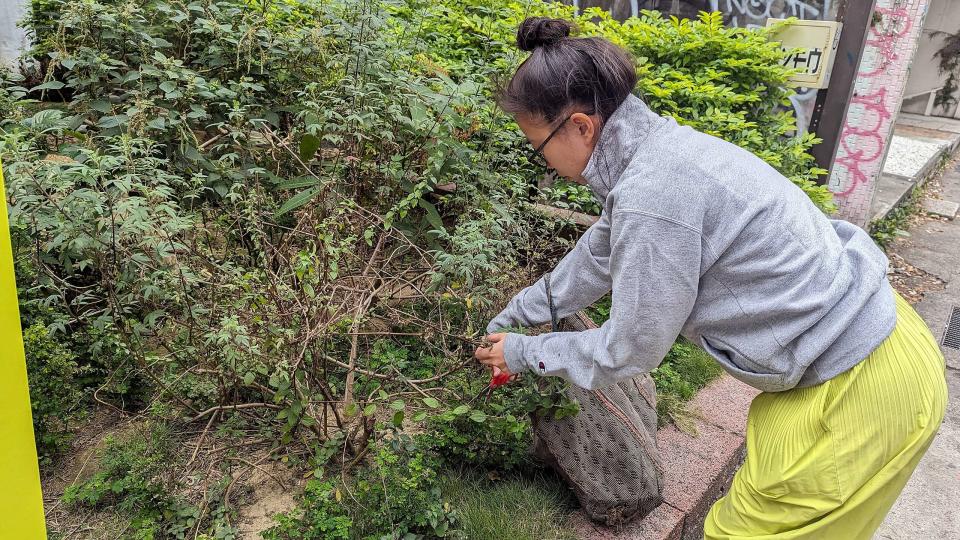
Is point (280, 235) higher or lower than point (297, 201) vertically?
lower

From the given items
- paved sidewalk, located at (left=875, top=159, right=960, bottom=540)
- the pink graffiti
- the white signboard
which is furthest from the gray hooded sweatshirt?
the pink graffiti

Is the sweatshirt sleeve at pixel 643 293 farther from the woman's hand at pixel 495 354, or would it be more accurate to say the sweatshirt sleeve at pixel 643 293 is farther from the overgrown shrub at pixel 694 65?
the overgrown shrub at pixel 694 65

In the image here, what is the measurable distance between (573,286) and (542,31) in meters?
0.75

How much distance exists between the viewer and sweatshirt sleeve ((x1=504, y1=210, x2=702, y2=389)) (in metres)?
1.48

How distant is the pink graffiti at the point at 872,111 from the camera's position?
5227 mm

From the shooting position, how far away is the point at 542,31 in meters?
1.71

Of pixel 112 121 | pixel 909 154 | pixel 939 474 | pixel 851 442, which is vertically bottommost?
pixel 909 154

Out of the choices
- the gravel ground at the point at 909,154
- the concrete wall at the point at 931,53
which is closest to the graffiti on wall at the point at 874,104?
the gravel ground at the point at 909,154

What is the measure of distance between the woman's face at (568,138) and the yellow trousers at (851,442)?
79 centimetres

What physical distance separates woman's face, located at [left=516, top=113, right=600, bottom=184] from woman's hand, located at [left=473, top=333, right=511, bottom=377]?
1.71ft

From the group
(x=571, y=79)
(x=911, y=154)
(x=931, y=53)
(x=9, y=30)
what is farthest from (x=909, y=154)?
(x=9, y=30)

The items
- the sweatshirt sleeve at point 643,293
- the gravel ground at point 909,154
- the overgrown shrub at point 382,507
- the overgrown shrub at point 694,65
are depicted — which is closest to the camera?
the sweatshirt sleeve at point 643,293

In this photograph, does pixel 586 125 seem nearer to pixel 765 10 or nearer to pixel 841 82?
pixel 841 82

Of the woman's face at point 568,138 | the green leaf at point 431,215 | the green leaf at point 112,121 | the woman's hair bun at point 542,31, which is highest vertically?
the woman's hair bun at point 542,31
